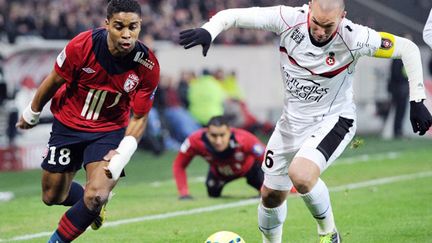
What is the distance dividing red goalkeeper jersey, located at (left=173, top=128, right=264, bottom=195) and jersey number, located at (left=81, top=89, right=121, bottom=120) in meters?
4.94

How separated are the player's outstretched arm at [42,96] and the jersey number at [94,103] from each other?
0.90ft

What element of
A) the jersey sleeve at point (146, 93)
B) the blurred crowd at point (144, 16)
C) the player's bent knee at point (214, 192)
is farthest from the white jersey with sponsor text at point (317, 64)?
the blurred crowd at point (144, 16)

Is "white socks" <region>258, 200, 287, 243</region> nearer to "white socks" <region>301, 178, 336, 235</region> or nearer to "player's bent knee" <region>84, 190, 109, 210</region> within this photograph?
"white socks" <region>301, 178, 336, 235</region>

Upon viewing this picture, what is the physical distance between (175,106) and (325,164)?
50.5ft

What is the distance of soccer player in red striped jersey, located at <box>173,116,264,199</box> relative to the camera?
1345cm

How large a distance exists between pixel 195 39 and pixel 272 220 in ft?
6.61

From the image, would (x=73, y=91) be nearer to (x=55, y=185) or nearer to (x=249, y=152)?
(x=55, y=185)

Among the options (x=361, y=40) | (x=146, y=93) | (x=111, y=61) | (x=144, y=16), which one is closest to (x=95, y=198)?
(x=146, y=93)

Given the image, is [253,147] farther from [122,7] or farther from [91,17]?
[91,17]

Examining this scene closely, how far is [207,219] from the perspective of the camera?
457 inches

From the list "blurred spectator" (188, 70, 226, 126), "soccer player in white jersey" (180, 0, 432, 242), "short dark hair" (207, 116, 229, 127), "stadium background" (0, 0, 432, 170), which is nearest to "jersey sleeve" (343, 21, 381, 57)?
"soccer player in white jersey" (180, 0, 432, 242)

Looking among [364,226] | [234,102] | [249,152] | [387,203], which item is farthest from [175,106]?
[364,226]

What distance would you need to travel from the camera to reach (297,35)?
27.1 feet

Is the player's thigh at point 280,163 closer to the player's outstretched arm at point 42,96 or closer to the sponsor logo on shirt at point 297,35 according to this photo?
the sponsor logo on shirt at point 297,35
